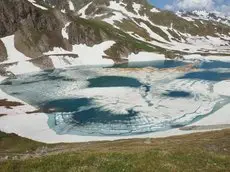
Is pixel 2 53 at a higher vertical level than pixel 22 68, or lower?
higher

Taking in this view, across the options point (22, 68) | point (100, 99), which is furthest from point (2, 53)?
point (100, 99)

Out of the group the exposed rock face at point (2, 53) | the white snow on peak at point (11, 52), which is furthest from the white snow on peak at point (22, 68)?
the exposed rock face at point (2, 53)

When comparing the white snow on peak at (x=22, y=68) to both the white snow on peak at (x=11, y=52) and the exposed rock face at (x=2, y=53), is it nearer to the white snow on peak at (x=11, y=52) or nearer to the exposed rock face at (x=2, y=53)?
the white snow on peak at (x=11, y=52)

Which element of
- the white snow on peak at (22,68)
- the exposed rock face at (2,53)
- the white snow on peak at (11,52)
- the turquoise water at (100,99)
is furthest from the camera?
the white snow on peak at (11,52)

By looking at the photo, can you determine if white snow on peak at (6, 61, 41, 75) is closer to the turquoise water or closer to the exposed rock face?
the exposed rock face

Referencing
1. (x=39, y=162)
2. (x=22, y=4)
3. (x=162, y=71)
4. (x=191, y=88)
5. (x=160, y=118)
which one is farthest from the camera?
(x=22, y=4)

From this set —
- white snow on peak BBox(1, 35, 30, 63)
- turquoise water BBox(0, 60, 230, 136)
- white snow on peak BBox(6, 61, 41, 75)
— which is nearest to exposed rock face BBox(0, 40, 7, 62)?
white snow on peak BBox(1, 35, 30, 63)

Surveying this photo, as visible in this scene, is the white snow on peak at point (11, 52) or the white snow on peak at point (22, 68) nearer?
the white snow on peak at point (22, 68)

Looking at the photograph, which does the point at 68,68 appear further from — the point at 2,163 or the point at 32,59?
the point at 2,163

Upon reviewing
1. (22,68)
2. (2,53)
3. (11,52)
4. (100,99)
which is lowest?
(100,99)

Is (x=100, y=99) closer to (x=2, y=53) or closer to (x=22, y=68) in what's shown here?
(x=22, y=68)

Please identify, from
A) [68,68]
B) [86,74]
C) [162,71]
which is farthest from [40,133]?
[68,68]
